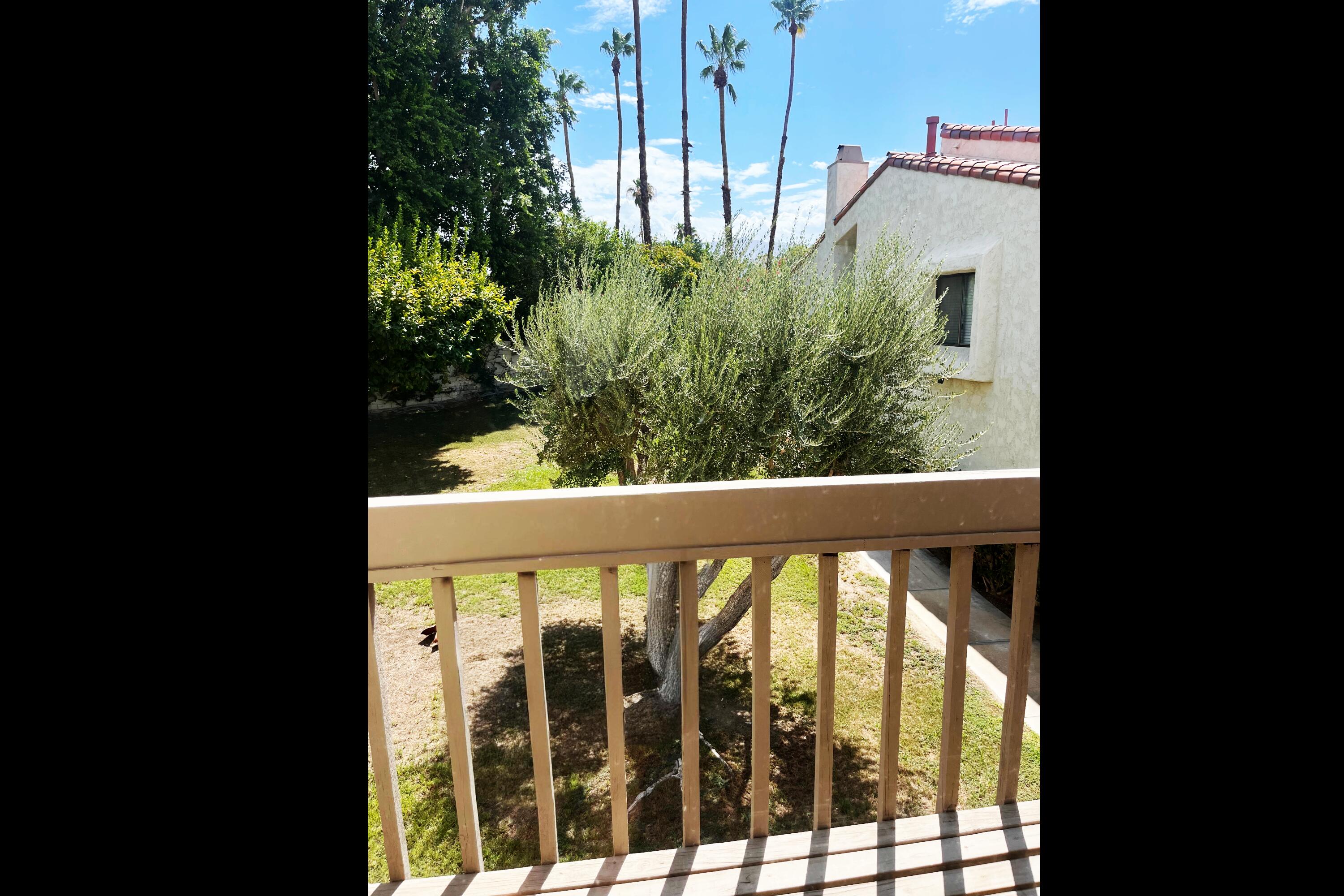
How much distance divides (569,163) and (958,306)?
14986 mm

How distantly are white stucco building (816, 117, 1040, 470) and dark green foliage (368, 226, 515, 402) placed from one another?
3611 millimetres

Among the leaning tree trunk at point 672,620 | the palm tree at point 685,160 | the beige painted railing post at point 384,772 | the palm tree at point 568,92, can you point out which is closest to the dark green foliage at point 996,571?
the leaning tree trunk at point 672,620

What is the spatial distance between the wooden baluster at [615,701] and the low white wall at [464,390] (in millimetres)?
8706

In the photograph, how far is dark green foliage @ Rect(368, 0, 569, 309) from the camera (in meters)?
10.2

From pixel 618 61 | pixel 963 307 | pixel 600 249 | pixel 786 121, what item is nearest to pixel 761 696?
pixel 963 307

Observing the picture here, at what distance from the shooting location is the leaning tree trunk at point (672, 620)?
4043 millimetres

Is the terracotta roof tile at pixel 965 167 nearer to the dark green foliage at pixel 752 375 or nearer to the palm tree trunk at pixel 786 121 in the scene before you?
the dark green foliage at pixel 752 375

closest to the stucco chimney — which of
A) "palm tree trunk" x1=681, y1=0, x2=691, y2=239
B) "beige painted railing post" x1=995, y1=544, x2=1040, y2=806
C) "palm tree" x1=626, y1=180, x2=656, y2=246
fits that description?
"palm tree" x1=626, y1=180, x2=656, y2=246

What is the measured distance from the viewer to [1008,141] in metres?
6.48

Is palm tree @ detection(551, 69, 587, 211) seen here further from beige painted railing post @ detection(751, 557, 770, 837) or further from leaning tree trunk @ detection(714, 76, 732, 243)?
beige painted railing post @ detection(751, 557, 770, 837)
